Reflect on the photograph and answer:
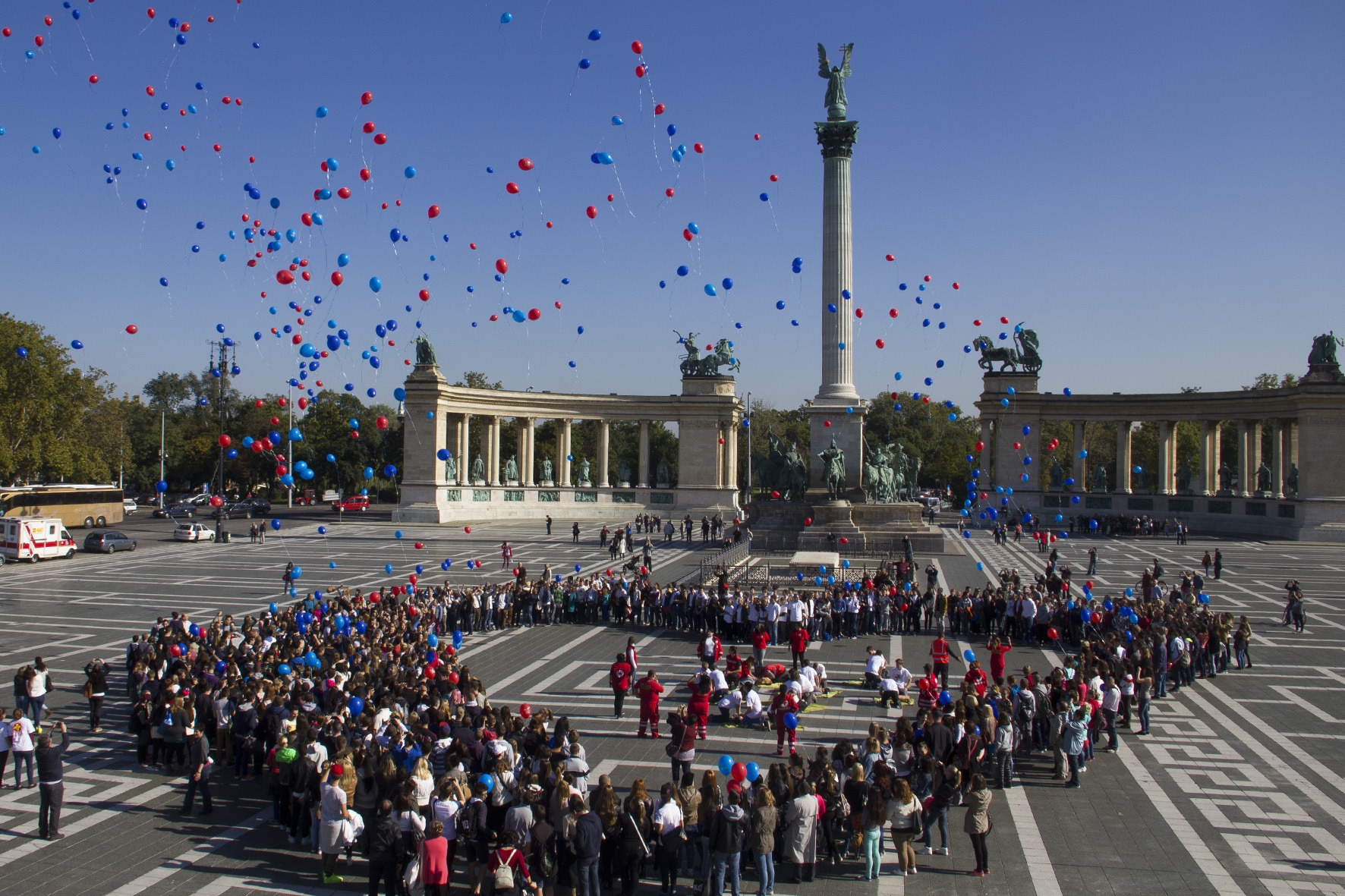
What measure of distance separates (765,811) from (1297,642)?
2071 cm

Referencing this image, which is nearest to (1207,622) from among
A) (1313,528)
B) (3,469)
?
(1313,528)

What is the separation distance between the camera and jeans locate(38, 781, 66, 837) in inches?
468

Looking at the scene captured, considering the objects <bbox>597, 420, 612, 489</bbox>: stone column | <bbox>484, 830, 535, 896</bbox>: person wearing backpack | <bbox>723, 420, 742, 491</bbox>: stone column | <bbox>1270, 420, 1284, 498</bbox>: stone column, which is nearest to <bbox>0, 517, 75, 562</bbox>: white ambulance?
<bbox>597, 420, 612, 489</bbox>: stone column

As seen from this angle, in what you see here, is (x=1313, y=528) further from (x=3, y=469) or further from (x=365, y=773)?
(x=3, y=469)

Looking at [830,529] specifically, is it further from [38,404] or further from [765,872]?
[38,404]

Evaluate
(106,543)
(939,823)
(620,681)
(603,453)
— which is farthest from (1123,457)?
(939,823)

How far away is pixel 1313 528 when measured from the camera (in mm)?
54031

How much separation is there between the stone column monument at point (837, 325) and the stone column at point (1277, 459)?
106 feet

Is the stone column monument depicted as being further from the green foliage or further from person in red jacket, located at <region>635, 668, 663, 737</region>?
the green foliage

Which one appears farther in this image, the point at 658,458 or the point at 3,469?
the point at 658,458

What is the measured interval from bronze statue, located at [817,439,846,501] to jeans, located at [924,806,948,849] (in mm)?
33648

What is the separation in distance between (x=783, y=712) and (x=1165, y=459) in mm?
62930

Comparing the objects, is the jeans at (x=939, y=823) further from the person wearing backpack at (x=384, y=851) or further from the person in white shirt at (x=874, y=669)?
the person in white shirt at (x=874, y=669)

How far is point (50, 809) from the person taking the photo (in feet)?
39.0
